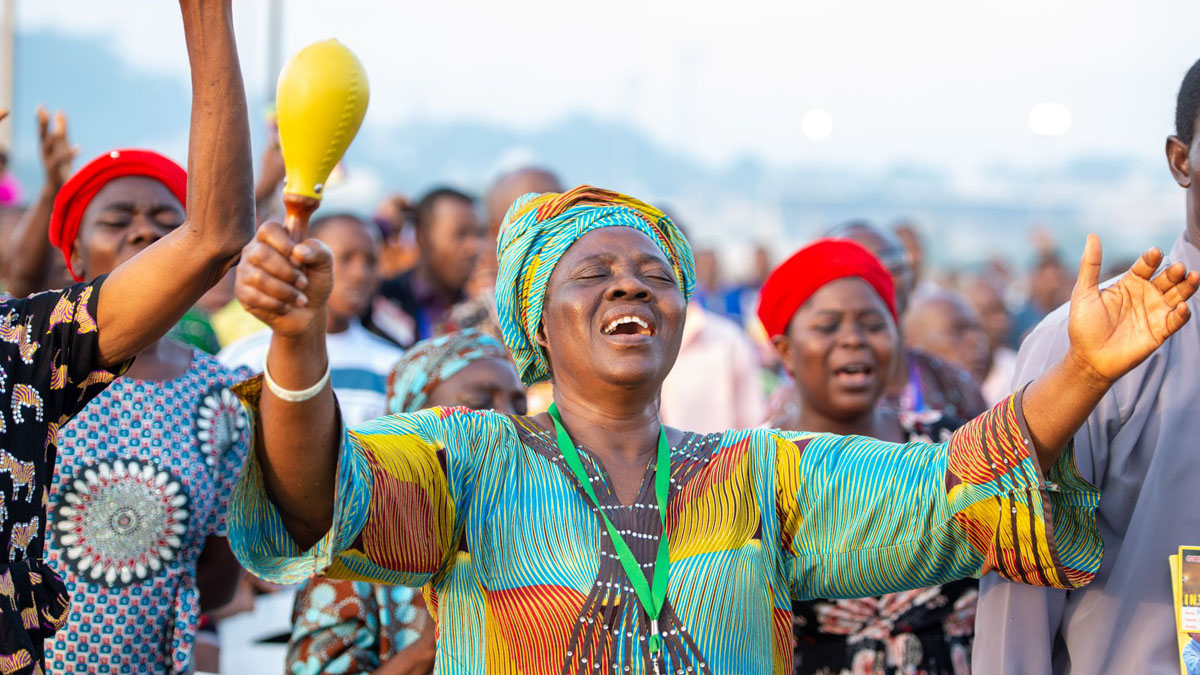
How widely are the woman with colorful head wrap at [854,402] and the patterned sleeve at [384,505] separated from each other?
4.74ft

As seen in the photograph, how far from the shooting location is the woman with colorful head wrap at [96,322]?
2.44m

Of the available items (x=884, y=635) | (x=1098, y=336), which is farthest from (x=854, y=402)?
(x=1098, y=336)

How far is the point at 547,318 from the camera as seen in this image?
2.91 meters

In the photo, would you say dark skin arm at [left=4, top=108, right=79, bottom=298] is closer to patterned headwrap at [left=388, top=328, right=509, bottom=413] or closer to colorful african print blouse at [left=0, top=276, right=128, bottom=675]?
patterned headwrap at [left=388, top=328, right=509, bottom=413]

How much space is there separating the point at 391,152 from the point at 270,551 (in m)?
16.7

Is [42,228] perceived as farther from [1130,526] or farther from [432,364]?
[1130,526]

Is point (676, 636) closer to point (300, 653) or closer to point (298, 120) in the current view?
point (298, 120)

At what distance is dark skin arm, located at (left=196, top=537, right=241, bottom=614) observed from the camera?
148 inches

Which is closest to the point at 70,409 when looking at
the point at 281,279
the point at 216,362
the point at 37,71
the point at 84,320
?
the point at 84,320

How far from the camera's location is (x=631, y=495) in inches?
107

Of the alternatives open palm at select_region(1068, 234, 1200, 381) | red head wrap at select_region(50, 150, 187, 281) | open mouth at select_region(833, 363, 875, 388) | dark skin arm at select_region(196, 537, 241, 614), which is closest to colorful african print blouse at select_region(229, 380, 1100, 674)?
open palm at select_region(1068, 234, 1200, 381)

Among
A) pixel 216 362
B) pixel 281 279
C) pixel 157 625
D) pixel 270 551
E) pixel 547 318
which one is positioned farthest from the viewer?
pixel 216 362

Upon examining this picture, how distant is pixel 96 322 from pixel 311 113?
0.74m

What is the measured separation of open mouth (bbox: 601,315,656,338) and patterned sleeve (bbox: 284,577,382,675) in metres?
1.33
